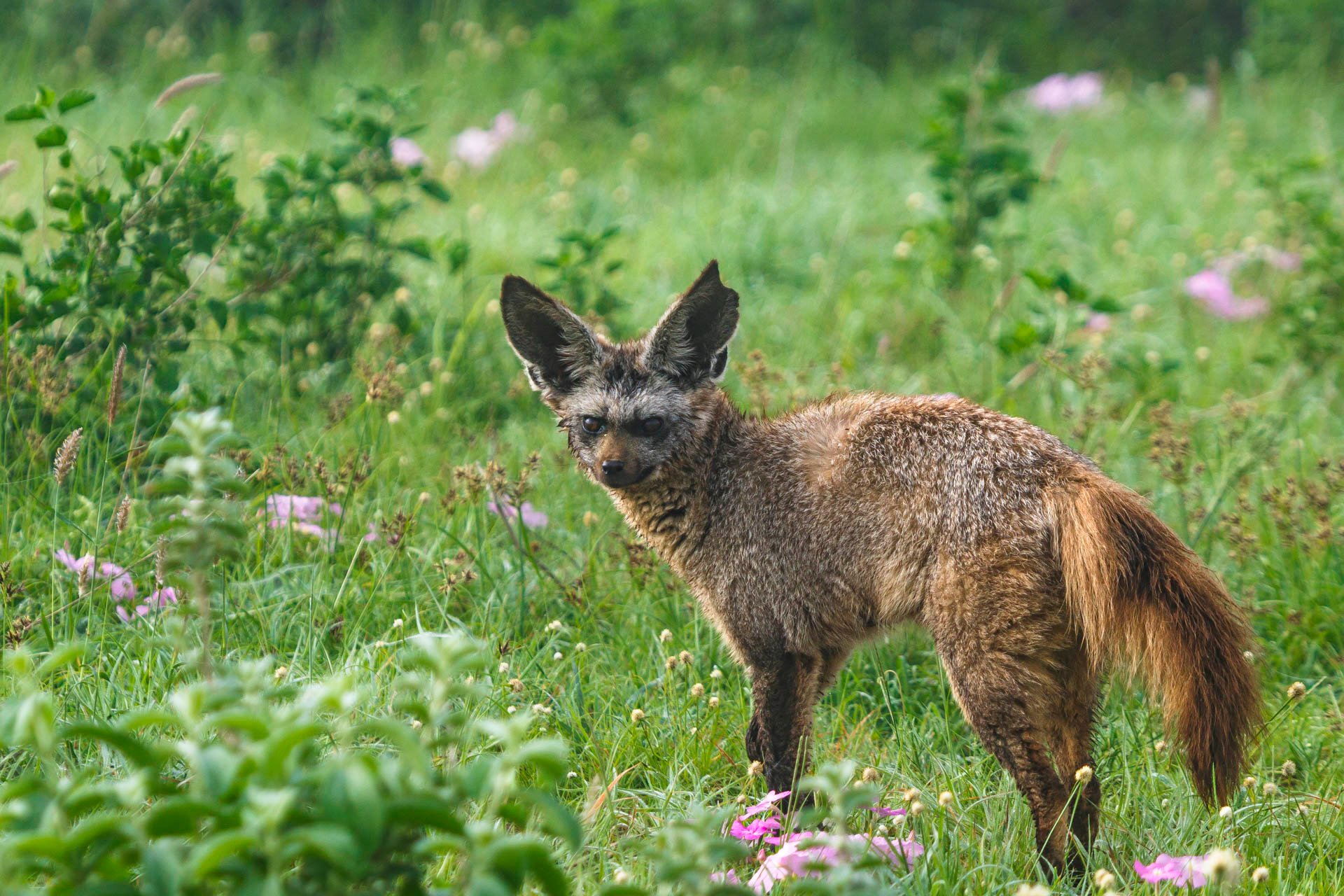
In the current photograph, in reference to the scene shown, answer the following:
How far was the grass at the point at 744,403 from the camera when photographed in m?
3.36

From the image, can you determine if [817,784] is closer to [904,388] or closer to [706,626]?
[706,626]

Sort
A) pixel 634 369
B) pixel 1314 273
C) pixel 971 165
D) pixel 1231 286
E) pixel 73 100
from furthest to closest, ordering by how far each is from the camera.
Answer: pixel 1231 286 < pixel 1314 273 < pixel 971 165 < pixel 73 100 < pixel 634 369

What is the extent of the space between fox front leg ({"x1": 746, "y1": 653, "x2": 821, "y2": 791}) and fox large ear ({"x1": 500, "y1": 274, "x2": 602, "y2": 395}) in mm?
1068

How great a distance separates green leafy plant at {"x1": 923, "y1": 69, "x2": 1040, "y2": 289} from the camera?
5.91m

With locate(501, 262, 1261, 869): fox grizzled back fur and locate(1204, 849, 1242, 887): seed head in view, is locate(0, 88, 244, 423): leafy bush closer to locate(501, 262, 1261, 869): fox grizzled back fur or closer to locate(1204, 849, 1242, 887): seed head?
locate(501, 262, 1261, 869): fox grizzled back fur

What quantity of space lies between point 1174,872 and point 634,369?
1.99 m

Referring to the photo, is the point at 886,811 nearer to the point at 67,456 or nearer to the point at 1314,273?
the point at 67,456

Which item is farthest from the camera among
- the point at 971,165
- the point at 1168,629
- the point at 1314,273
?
the point at 1314,273

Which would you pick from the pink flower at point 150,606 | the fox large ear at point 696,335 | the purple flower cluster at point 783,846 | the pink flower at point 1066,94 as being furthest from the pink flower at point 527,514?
the pink flower at point 1066,94

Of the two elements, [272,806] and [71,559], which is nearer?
[272,806]

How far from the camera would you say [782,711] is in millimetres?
3465

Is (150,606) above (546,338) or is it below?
below


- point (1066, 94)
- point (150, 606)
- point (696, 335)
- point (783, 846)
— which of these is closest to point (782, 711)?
point (783, 846)

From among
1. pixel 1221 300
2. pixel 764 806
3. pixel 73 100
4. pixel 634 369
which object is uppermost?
pixel 73 100
